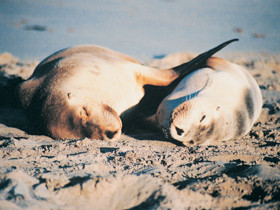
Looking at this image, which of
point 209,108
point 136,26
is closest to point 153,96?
point 209,108

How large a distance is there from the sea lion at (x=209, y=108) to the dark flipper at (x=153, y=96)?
190 mm

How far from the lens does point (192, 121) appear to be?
3.65 metres

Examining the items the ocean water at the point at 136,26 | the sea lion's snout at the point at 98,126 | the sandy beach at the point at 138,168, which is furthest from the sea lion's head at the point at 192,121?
the ocean water at the point at 136,26

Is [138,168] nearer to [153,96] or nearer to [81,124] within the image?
[81,124]

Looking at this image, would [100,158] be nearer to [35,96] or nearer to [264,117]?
[35,96]

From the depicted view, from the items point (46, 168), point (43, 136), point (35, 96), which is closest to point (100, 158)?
point (46, 168)

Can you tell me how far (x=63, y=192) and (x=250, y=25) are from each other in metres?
11.6

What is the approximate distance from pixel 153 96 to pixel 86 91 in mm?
1094

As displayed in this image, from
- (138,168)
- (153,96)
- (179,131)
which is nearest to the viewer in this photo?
(138,168)

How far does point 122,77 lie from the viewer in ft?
14.4

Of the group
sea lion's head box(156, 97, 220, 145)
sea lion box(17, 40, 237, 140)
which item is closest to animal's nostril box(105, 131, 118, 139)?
sea lion box(17, 40, 237, 140)

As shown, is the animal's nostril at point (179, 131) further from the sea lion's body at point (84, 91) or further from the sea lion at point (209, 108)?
the sea lion's body at point (84, 91)

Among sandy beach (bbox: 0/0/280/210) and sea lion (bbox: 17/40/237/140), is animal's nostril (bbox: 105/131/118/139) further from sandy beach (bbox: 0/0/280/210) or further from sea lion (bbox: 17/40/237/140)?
sandy beach (bbox: 0/0/280/210)

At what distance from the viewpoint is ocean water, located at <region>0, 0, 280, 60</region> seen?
33.4 ft
